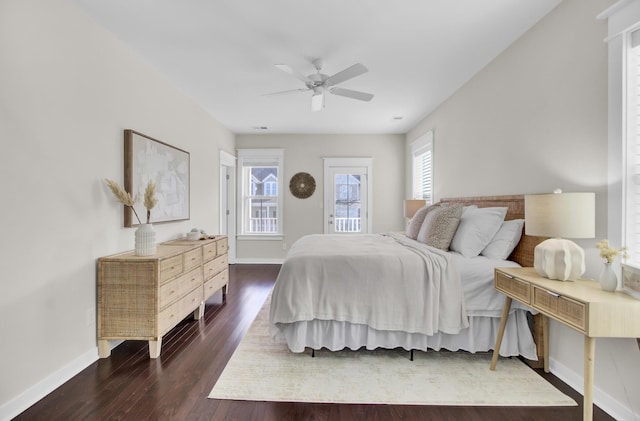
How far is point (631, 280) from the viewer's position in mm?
1542

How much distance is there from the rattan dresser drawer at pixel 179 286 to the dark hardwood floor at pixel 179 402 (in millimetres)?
434

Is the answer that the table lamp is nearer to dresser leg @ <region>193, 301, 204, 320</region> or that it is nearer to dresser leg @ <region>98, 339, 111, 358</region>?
dresser leg @ <region>193, 301, 204, 320</region>

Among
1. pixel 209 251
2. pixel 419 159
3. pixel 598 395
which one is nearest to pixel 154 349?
pixel 209 251

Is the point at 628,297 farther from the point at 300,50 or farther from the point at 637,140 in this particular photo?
the point at 300,50

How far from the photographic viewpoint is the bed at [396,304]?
87.9 inches

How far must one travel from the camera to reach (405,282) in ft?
7.43

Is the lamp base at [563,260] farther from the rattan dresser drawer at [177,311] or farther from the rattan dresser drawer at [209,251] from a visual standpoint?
the rattan dresser drawer at [209,251]

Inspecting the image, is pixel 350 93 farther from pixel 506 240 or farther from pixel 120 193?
pixel 120 193

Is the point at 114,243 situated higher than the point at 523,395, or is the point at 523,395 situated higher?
the point at 114,243

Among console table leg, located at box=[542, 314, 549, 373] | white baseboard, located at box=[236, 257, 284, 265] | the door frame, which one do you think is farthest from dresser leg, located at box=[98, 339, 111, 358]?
white baseboard, located at box=[236, 257, 284, 265]

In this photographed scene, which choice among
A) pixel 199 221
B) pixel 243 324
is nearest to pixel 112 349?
pixel 243 324

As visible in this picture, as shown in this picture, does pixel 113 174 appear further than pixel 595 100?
Yes

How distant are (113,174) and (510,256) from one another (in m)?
3.50

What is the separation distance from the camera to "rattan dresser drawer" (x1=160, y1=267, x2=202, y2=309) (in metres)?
2.40
